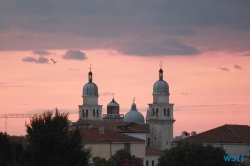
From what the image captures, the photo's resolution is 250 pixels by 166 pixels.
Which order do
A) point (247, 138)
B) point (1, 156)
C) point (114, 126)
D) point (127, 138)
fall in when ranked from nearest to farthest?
point (1, 156) < point (247, 138) < point (127, 138) < point (114, 126)

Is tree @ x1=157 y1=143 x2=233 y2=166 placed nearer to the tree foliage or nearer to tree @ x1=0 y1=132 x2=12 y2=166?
the tree foliage

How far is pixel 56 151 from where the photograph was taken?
270 ft

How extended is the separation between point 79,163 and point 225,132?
63.8 meters

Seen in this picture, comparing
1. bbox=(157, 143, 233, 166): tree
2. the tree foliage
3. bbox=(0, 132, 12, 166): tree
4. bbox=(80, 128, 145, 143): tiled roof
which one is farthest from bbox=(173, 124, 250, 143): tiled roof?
bbox=(0, 132, 12, 166): tree

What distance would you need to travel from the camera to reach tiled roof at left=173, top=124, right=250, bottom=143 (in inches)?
5546

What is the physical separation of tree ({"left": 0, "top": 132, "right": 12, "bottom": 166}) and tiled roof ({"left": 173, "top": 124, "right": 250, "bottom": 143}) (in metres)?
48.3

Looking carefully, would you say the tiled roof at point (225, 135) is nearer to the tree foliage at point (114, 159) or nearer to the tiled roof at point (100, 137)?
the tree foliage at point (114, 159)

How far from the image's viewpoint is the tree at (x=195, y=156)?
119562 mm

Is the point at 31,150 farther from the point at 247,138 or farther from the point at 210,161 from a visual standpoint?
the point at 247,138

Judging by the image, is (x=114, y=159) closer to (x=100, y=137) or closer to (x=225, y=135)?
(x=100, y=137)

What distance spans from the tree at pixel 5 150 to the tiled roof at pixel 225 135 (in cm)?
4834

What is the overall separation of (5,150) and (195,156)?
32.0 m

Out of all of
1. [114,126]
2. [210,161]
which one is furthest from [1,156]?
[114,126]

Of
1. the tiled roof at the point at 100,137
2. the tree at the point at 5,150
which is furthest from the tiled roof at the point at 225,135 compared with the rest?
the tree at the point at 5,150
